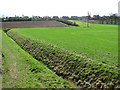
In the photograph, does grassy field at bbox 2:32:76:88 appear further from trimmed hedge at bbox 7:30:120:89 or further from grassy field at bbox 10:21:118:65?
grassy field at bbox 10:21:118:65

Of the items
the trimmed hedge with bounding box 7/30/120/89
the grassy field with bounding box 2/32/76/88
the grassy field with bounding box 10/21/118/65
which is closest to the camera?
the trimmed hedge with bounding box 7/30/120/89

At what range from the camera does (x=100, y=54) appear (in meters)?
19.3

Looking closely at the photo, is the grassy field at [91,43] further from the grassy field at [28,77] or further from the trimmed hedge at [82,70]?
the grassy field at [28,77]

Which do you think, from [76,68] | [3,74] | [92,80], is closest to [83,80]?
[92,80]

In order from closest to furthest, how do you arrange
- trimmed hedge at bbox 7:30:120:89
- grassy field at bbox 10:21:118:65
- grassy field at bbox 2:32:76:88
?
trimmed hedge at bbox 7:30:120:89, grassy field at bbox 2:32:76:88, grassy field at bbox 10:21:118:65

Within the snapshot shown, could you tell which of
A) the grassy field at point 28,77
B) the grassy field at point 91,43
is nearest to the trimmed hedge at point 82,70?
the grassy field at point 28,77

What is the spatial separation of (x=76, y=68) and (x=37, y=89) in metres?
4.98

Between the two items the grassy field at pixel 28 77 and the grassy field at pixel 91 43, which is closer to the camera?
the grassy field at pixel 28 77

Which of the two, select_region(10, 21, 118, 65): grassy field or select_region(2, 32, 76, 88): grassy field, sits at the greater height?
select_region(10, 21, 118, 65): grassy field

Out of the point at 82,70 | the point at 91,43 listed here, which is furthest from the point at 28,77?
the point at 91,43

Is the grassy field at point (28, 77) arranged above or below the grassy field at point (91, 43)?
below

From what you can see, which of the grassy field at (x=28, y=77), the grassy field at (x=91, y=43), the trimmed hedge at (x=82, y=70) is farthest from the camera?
the grassy field at (x=91, y=43)

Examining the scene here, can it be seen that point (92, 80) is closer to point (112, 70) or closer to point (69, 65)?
point (112, 70)

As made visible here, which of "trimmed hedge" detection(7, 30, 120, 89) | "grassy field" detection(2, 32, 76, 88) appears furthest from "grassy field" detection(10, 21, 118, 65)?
"grassy field" detection(2, 32, 76, 88)
